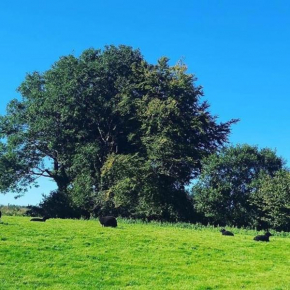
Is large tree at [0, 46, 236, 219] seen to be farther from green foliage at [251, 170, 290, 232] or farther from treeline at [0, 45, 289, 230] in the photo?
green foliage at [251, 170, 290, 232]

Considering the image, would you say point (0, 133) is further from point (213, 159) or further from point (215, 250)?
point (215, 250)

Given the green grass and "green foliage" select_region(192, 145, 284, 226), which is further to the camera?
"green foliage" select_region(192, 145, 284, 226)

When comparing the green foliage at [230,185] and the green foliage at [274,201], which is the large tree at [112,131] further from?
the green foliage at [274,201]

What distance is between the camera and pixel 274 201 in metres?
46.6

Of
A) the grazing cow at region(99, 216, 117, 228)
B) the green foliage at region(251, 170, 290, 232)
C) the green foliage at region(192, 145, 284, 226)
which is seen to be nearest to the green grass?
the grazing cow at region(99, 216, 117, 228)

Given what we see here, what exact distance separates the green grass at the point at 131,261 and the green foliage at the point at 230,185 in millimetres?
21348

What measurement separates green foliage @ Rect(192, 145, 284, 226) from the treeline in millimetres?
112

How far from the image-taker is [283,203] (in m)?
46.1

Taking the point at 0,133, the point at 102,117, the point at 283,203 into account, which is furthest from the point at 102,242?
the point at 0,133

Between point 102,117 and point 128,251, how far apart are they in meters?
35.2

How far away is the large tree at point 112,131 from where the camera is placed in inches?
1989

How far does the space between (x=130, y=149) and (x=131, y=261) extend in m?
36.4

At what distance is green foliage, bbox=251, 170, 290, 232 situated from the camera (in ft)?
150

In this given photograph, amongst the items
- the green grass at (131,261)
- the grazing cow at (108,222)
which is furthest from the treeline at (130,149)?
the green grass at (131,261)
